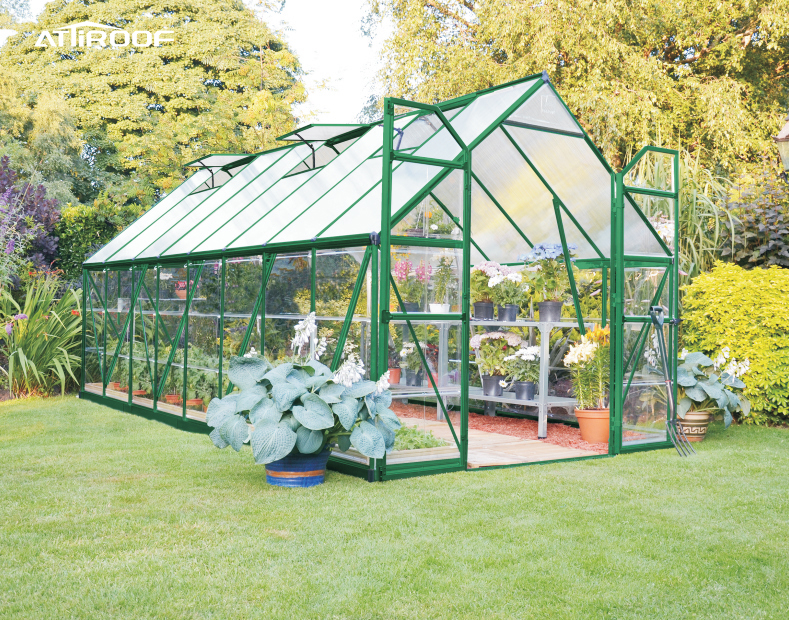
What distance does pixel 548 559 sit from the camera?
165 inches

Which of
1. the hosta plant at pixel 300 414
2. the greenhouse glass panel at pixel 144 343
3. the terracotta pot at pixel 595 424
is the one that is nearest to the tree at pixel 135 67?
the greenhouse glass panel at pixel 144 343

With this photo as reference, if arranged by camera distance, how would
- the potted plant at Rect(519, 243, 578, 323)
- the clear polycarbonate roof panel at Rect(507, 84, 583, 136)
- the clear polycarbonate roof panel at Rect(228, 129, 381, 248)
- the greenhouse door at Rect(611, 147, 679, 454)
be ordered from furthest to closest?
the potted plant at Rect(519, 243, 578, 323)
the clear polycarbonate roof panel at Rect(228, 129, 381, 248)
the greenhouse door at Rect(611, 147, 679, 454)
the clear polycarbonate roof panel at Rect(507, 84, 583, 136)

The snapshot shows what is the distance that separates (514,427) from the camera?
8.88m

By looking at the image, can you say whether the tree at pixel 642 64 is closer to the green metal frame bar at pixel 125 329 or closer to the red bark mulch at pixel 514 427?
the red bark mulch at pixel 514 427

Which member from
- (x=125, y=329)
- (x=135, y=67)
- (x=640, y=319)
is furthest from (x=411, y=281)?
(x=135, y=67)

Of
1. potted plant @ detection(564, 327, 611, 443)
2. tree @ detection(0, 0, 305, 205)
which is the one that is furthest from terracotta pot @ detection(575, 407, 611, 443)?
tree @ detection(0, 0, 305, 205)

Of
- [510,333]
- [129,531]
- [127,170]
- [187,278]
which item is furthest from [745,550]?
[127,170]

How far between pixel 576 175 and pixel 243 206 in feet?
11.8

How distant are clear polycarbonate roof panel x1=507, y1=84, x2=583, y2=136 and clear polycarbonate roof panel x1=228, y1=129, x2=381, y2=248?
133 centimetres

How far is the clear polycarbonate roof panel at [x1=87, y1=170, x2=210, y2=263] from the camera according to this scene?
11.2 meters

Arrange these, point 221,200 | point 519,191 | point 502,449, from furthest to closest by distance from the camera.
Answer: point 221,200, point 519,191, point 502,449

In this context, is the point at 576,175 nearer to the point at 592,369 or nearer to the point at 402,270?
the point at 592,369

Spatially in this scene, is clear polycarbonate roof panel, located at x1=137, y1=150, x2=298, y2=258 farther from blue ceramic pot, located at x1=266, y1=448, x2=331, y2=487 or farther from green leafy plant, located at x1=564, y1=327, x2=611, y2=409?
blue ceramic pot, located at x1=266, y1=448, x2=331, y2=487

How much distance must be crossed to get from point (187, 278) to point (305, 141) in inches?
77.9
